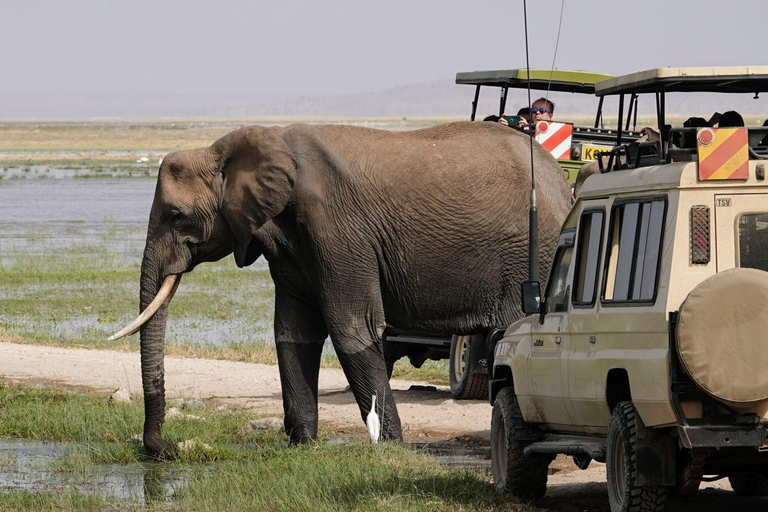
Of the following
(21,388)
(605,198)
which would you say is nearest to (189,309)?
(21,388)

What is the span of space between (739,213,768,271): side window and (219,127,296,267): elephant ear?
5336 millimetres

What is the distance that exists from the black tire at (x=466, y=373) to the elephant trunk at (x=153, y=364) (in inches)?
143

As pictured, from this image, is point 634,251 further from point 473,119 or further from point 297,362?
point 473,119

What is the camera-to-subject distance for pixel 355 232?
12086 mm

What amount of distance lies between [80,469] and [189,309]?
12481 millimetres

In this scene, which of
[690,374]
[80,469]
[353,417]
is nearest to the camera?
[690,374]

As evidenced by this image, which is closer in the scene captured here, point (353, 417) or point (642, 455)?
point (642, 455)

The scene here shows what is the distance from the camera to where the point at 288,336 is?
12.5 metres

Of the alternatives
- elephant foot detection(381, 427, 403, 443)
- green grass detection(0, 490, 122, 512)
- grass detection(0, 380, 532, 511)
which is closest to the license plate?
grass detection(0, 380, 532, 511)

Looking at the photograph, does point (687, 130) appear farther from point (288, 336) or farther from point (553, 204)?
point (288, 336)

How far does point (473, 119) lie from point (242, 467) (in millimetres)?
6239

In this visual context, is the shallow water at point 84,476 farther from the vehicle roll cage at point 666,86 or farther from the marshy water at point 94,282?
the marshy water at point 94,282

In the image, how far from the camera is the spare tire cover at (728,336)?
688 cm

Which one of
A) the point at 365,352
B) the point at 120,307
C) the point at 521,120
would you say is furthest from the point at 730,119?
the point at 120,307
